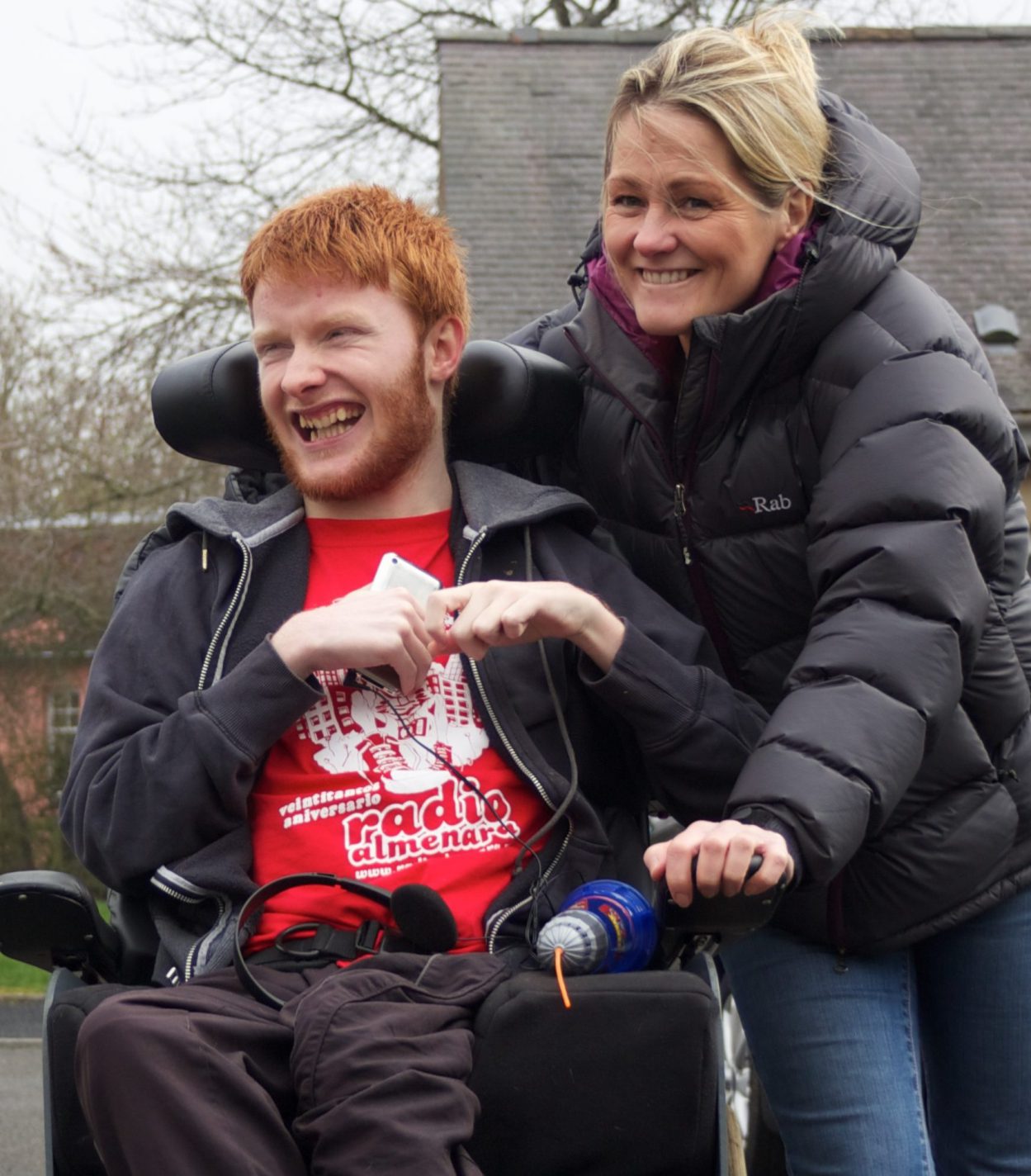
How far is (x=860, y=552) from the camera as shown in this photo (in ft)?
7.58

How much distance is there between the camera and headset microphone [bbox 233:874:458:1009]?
2.27 metres

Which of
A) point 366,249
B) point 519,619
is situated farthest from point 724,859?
point 366,249

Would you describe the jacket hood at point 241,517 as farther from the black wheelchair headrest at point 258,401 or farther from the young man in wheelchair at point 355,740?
the black wheelchair headrest at point 258,401

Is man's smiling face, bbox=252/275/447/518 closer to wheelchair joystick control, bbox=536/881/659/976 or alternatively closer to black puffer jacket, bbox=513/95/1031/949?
black puffer jacket, bbox=513/95/1031/949

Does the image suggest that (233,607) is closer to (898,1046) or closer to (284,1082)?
(284,1082)

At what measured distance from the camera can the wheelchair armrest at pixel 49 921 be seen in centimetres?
239

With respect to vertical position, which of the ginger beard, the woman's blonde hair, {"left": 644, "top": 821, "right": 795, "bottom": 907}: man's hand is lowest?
{"left": 644, "top": 821, "right": 795, "bottom": 907}: man's hand

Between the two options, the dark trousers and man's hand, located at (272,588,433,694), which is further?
man's hand, located at (272,588,433,694)

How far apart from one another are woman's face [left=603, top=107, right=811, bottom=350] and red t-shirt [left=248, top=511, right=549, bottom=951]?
71 centimetres

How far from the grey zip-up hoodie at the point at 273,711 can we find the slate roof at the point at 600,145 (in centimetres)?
1119

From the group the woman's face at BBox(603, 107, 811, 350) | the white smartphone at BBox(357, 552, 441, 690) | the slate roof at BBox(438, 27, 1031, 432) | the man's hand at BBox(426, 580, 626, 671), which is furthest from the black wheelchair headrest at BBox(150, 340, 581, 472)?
the slate roof at BBox(438, 27, 1031, 432)

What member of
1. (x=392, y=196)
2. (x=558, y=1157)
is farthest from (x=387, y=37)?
(x=558, y=1157)

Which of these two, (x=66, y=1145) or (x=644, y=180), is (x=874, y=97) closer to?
(x=644, y=180)

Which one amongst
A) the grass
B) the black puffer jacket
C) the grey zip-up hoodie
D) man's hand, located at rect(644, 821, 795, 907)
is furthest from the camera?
the grass
